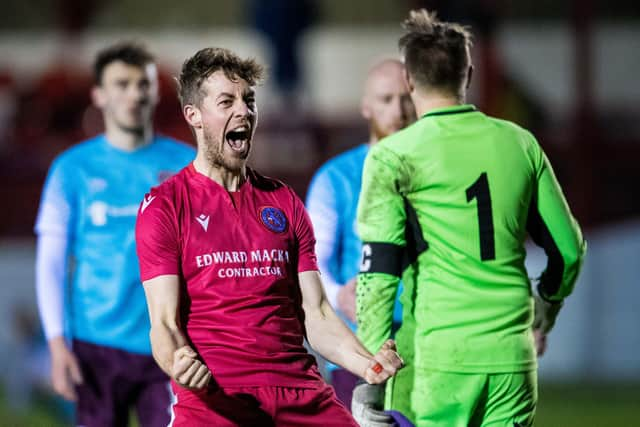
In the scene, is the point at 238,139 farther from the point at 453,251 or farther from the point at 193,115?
the point at 453,251

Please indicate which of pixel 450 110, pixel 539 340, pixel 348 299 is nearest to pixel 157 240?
pixel 450 110

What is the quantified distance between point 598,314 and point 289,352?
7624 millimetres

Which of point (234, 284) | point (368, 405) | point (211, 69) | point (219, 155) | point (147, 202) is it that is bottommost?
point (368, 405)

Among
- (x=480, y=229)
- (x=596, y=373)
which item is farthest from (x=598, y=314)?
(x=480, y=229)

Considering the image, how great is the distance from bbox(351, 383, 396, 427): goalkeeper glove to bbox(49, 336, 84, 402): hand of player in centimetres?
175

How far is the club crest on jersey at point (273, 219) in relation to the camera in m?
3.72

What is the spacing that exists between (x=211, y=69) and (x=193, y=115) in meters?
0.16

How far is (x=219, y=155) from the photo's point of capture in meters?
3.71

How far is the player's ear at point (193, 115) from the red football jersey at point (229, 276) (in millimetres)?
180

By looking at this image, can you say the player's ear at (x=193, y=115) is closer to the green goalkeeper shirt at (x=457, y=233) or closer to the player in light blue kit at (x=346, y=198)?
the green goalkeeper shirt at (x=457, y=233)

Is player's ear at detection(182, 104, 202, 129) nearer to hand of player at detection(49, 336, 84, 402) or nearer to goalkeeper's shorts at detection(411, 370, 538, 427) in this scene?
goalkeeper's shorts at detection(411, 370, 538, 427)

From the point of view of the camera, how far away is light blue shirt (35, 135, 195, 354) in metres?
5.36

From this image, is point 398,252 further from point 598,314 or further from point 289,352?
point 598,314

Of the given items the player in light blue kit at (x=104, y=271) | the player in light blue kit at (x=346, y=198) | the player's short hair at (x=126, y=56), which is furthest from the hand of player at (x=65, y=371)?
the player's short hair at (x=126, y=56)
